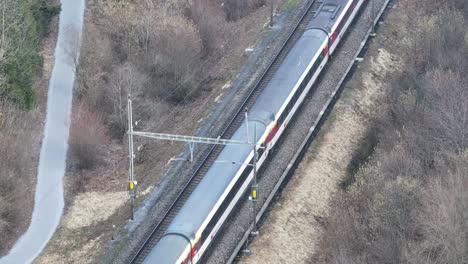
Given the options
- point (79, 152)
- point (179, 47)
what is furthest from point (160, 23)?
point (79, 152)

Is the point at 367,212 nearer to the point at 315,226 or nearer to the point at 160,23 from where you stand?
the point at 315,226

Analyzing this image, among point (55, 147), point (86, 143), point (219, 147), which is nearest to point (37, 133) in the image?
point (55, 147)

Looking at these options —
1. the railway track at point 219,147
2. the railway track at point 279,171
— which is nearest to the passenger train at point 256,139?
the railway track at point 279,171

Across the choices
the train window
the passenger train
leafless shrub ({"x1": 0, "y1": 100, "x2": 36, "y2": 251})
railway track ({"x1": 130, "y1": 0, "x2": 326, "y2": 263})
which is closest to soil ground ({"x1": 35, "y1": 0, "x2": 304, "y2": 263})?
leafless shrub ({"x1": 0, "y1": 100, "x2": 36, "y2": 251})

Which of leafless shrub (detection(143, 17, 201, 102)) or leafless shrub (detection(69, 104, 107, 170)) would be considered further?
leafless shrub (detection(143, 17, 201, 102))

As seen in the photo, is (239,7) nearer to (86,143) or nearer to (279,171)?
(86,143)

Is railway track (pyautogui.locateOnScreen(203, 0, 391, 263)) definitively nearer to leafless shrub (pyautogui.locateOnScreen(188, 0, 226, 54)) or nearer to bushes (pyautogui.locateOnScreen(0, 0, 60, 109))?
leafless shrub (pyautogui.locateOnScreen(188, 0, 226, 54))

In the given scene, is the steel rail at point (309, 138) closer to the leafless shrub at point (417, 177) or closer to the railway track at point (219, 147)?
the leafless shrub at point (417, 177)
